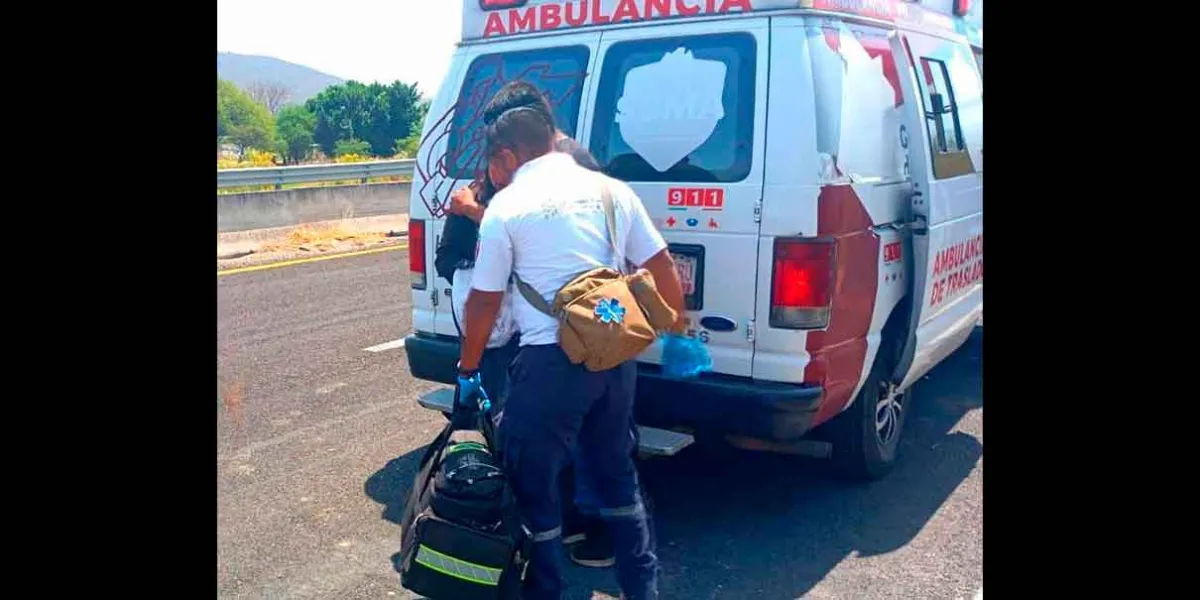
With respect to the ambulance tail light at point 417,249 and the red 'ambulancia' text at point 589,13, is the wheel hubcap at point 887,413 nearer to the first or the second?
the red 'ambulancia' text at point 589,13

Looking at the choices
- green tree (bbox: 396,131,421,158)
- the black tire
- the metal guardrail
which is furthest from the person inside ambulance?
green tree (bbox: 396,131,421,158)

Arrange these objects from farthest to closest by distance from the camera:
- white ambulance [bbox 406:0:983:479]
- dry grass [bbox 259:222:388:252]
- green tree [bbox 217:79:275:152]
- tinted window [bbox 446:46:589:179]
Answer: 1. green tree [bbox 217:79:275:152]
2. dry grass [bbox 259:222:388:252]
3. tinted window [bbox 446:46:589:179]
4. white ambulance [bbox 406:0:983:479]

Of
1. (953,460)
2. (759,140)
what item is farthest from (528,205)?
(953,460)

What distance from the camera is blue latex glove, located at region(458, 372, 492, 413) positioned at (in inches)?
136

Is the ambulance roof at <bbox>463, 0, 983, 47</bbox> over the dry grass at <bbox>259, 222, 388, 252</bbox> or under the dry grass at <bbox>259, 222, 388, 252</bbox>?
over

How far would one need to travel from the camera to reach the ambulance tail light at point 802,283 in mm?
3799

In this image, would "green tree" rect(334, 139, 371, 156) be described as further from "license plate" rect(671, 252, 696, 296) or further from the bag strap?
the bag strap

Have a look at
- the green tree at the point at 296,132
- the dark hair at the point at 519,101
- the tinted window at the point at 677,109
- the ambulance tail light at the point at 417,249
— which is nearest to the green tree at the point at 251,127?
the green tree at the point at 296,132

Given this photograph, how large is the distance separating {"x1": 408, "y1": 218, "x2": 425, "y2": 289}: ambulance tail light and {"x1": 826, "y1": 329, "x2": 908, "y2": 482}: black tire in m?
1.99

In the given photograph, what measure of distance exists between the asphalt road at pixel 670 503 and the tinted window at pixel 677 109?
60.1 inches

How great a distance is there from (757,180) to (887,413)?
1.59m

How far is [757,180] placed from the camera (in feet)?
12.7
